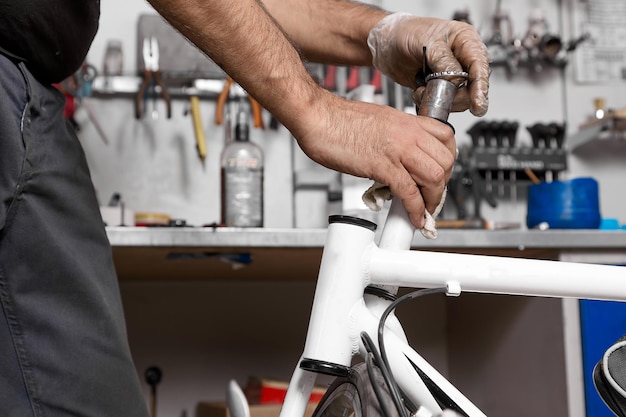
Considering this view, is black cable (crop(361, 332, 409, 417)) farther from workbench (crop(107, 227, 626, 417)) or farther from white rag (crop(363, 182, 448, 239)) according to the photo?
workbench (crop(107, 227, 626, 417))

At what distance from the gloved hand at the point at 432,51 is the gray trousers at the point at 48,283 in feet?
1.43

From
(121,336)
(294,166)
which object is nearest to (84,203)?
(121,336)

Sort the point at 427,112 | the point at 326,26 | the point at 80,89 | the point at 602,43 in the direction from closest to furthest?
the point at 427,112, the point at 326,26, the point at 80,89, the point at 602,43

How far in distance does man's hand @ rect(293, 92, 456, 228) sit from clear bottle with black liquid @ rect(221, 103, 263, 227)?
845 mm

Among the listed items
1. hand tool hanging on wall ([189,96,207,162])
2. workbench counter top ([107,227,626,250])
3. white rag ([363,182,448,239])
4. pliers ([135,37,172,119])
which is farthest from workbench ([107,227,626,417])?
white rag ([363,182,448,239])

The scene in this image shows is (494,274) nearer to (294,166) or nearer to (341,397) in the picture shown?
(341,397)

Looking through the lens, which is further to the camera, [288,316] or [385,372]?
[288,316]

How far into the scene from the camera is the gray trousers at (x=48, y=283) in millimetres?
867

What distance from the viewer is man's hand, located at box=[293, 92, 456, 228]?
0.75m

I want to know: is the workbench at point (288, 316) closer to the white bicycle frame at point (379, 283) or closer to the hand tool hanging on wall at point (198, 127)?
the hand tool hanging on wall at point (198, 127)

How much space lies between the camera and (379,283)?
0.73 metres

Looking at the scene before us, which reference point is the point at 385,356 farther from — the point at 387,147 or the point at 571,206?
the point at 571,206

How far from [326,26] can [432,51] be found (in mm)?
288

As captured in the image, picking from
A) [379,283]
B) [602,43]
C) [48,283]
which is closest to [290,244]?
[48,283]
